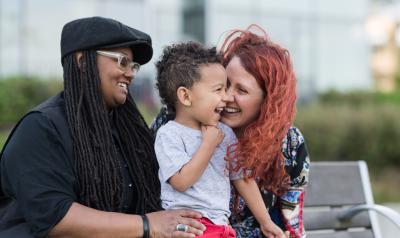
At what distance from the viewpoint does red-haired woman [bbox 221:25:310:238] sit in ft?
10.1

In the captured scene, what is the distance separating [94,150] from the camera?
2.86 m

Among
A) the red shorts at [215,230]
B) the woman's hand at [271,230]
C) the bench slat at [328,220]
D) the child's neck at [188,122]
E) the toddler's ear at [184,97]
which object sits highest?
the toddler's ear at [184,97]

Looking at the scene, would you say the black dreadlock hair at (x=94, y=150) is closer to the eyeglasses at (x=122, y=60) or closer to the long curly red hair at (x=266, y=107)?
the eyeglasses at (x=122, y=60)

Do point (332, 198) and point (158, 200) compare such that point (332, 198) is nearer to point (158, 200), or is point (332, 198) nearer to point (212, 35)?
point (158, 200)

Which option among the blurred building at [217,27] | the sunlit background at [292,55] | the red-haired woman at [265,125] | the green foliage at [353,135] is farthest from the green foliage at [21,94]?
the red-haired woman at [265,125]

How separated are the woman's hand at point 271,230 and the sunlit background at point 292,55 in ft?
16.3

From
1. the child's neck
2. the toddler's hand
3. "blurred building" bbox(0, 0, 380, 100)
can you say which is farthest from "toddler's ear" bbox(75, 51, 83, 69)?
"blurred building" bbox(0, 0, 380, 100)

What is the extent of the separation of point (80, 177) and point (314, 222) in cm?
198

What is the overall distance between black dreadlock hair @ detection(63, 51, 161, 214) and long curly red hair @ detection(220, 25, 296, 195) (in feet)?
1.32

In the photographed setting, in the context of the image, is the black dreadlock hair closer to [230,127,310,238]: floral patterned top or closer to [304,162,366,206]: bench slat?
[230,127,310,238]: floral patterned top

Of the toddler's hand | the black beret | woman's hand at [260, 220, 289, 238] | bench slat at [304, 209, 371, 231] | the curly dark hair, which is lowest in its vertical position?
bench slat at [304, 209, 371, 231]

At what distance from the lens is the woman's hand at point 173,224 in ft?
9.27

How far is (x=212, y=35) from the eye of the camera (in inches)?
713

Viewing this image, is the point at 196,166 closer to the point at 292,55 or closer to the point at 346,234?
the point at 346,234
